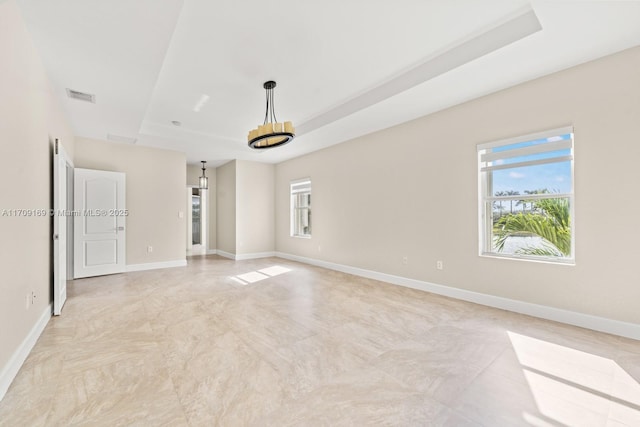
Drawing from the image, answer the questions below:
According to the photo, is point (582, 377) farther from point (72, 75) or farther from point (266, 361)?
point (72, 75)

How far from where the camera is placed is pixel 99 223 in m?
5.33

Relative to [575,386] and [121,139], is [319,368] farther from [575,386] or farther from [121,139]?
[121,139]

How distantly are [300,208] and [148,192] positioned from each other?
3473mm

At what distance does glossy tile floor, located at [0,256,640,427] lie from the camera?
1655 mm

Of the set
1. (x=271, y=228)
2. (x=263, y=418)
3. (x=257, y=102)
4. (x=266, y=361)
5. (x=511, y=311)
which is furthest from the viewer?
(x=271, y=228)

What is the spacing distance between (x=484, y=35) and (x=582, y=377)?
3.00 metres

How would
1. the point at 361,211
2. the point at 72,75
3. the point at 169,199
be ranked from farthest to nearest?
the point at 169,199 < the point at 361,211 < the point at 72,75

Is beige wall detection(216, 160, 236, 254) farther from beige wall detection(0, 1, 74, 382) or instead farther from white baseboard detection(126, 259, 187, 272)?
beige wall detection(0, 1, 74, 382)

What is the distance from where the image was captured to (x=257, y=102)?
4.16 m

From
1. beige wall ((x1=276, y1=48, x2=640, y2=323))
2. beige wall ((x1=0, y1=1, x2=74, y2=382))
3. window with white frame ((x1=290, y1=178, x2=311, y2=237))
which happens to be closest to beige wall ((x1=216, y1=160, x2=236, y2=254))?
window with white frame ((x1=290, y1=178, x2=311, y2=237))

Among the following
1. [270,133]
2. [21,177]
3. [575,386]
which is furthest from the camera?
[270,133]

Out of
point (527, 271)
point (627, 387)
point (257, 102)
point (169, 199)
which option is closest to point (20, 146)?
point (257, 102)

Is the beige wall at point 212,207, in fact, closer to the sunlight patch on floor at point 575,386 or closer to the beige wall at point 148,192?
the beige wall at point 148,192

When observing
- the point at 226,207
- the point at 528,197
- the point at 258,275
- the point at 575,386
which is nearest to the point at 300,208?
the point at 226,207
